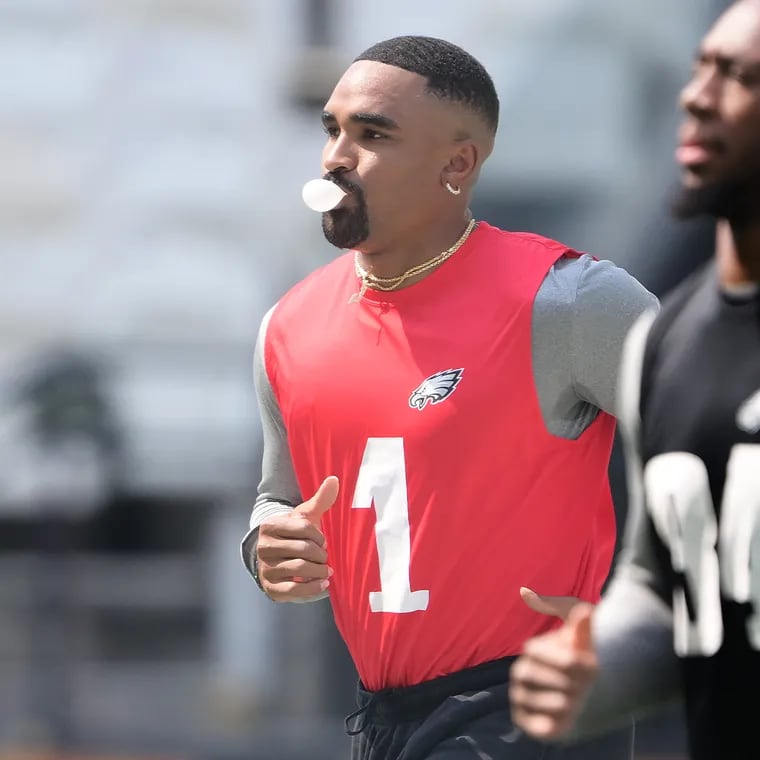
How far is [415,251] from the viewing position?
361 cm

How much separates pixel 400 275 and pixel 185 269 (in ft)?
43.5

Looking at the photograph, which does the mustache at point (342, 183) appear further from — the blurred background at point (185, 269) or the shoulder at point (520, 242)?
the blurred background at point (185, 269)

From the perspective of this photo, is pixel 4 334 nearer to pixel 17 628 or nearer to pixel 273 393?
pixel 17 628

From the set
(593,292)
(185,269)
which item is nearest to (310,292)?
(593,292)

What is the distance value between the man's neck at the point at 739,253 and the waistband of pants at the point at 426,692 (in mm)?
1079

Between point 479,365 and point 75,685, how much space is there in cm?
1017

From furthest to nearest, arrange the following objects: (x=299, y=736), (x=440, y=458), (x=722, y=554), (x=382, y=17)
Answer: (x=382, y=17), (x=299, y=736), (x=440, y=458), (x=722, y=554)

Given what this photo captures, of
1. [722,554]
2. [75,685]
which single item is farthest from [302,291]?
[75,685]

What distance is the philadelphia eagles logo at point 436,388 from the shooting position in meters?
3.46

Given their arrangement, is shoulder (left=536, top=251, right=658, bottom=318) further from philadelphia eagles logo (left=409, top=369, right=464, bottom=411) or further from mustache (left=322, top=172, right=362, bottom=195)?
mustache (left=322, top=172, right=362, bottom=195)

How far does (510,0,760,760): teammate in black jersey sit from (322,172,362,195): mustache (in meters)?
0.97

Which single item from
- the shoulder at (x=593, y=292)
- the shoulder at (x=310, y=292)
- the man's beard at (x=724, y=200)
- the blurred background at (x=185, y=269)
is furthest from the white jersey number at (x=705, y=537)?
the blurred background at (x=185, y=269)

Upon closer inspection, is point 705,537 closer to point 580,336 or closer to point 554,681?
point 554,681

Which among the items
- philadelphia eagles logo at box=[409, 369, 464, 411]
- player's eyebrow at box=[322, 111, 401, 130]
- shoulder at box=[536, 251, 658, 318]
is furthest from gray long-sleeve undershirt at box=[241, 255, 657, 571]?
player's eyebrow at box=[322, 111, 401, 130]
